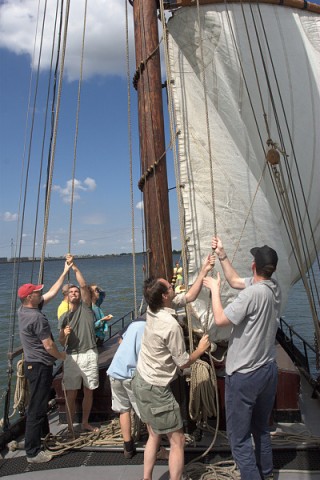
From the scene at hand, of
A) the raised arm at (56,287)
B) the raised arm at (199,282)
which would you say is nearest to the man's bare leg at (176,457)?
the raised arm at (199,282)

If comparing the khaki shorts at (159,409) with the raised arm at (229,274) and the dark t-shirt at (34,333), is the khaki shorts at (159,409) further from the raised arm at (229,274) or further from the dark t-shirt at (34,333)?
the dark t-shirt at (34,333)

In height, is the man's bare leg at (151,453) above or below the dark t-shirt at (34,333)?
below

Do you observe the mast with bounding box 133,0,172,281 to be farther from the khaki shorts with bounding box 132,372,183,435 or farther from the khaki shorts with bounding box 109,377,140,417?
the khaki shorts with bounding box 132,372,183,435

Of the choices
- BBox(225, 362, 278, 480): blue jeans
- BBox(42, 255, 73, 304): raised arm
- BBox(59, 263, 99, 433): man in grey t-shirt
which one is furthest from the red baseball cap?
BBox(225, 362, 278, 480): blue jeans

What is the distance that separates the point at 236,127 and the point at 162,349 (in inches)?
123

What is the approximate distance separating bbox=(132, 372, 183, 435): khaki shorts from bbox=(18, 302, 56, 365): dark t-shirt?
3.44 ft

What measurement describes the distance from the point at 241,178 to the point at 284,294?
1.44 meters

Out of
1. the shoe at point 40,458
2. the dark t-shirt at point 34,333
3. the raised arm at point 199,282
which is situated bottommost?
the shoe at point 40,458

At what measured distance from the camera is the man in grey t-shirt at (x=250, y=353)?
101 inches

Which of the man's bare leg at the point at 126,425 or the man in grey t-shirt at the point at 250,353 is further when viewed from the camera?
the man's bare leg at the point at 126,425

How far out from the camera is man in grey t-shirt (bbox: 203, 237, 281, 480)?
256 cm

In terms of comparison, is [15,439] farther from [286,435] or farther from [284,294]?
[284,294]

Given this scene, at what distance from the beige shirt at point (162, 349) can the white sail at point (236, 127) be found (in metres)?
1.30

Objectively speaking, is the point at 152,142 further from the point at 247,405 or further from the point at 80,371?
the point at 247,405
